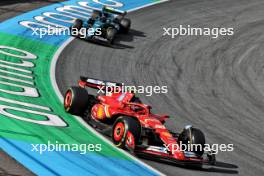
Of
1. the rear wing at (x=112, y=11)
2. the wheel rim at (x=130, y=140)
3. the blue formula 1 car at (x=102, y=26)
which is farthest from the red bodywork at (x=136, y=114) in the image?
the rear wing at (x=112, y=11)

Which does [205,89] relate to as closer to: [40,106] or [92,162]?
[40,106]

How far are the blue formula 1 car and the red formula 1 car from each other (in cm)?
724

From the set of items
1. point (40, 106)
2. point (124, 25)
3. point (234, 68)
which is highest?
point (124, 25)

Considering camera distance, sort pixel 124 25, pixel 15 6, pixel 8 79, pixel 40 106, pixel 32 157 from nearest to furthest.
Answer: pixel 32 157, pixel 40 106, pixel 8 79, pixel 124 25, pixel 15 6

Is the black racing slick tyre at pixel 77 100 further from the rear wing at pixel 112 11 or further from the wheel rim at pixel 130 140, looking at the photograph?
the rear wing at pixel 112 11

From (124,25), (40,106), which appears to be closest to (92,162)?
(40,106)

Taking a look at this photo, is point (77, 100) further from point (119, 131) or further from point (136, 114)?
point (119, 131)

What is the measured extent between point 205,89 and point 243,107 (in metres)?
1.75

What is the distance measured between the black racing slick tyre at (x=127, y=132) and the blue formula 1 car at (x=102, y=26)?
9.60 m

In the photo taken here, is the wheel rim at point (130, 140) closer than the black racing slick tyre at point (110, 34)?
Yes

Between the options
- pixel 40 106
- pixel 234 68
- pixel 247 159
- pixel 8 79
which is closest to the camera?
pixel 247 159

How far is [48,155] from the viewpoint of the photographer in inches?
567

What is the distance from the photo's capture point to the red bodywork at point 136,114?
14.5 m

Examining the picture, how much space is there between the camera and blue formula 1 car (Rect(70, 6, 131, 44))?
24.2 m
